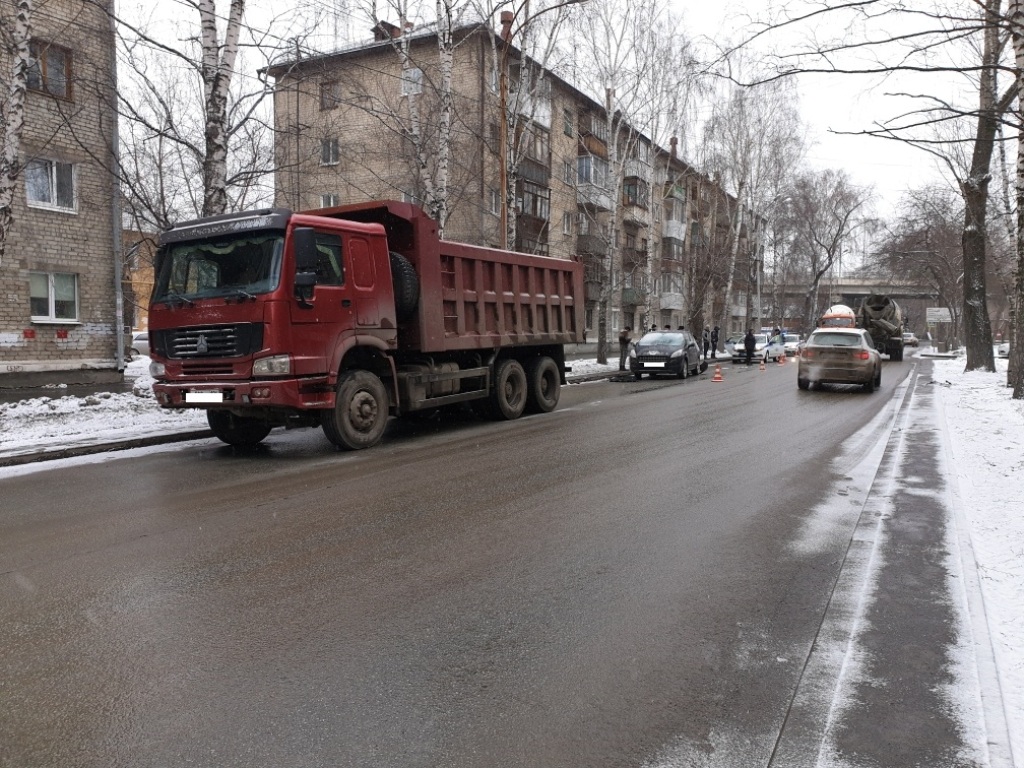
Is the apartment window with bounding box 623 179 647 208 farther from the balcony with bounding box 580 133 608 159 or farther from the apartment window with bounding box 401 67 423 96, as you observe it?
the apartment window with bounding box 401 67 423 96

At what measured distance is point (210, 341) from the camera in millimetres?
8984

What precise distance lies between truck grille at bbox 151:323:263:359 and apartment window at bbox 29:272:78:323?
10940 millimetres

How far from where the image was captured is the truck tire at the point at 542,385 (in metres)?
14.0

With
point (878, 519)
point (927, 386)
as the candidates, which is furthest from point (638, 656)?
point (927, 386)

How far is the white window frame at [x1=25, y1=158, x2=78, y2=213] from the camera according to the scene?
17766 millimetres

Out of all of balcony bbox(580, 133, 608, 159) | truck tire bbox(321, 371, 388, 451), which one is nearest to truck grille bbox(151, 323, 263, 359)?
truck tire bbox(321, 371, 388, 451)

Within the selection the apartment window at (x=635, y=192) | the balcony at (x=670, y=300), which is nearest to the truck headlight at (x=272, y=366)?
the apartment window at (x=635, y=192)

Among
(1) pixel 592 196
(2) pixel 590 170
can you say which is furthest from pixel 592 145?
(1) pixel 592 196

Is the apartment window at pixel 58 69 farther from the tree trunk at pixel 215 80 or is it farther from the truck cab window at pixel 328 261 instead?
the truck cab window at pixel 328 261

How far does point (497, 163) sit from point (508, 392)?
19.3 meters

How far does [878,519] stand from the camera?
6164 mm

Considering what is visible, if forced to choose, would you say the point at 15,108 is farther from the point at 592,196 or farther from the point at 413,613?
the point at 592,196

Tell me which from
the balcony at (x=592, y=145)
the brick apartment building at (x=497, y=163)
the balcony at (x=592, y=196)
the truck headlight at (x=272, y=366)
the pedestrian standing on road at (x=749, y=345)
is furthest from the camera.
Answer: the balcony at (x=592, y=145)

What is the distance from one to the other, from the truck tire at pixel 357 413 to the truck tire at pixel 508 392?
3.06 meters
